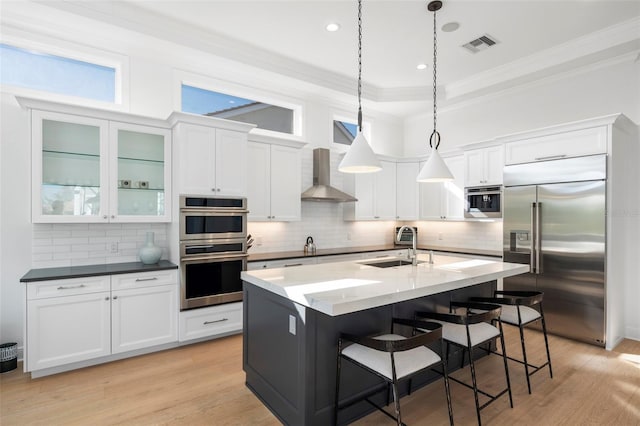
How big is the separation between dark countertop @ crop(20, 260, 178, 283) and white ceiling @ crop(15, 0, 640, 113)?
2.42 m

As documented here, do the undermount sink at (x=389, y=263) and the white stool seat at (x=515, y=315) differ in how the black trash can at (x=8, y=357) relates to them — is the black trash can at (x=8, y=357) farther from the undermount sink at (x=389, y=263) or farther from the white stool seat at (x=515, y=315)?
the white stool seat at (x=515, y=315)

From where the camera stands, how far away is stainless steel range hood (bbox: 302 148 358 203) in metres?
5.06

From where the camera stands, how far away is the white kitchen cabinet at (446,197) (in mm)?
5398

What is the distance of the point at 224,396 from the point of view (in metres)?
2.72

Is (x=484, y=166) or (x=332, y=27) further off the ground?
(x=332, y=27)

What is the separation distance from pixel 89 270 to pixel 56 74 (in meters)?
2.05

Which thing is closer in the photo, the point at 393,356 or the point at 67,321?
the point at 393,356

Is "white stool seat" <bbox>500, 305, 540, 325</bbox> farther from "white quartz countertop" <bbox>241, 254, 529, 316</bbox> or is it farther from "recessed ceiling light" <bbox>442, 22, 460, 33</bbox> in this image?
"recessed ceiling light" <bbox>442, 22, 460, 33</bbox>

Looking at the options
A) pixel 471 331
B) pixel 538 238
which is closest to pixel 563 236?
pixel 538 238

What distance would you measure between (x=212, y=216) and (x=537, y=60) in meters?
4.42

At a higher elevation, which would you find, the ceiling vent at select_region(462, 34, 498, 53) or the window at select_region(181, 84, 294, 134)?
the ceiling vent at select_region(462, 34, 498, 53)

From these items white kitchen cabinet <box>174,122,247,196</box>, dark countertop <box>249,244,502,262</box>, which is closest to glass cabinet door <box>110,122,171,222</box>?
white kitchen cabinet <box>174,122,247,196</box>

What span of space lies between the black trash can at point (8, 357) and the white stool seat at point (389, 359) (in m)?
3.12

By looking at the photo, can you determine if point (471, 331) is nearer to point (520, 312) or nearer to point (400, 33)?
point (520, 312)
